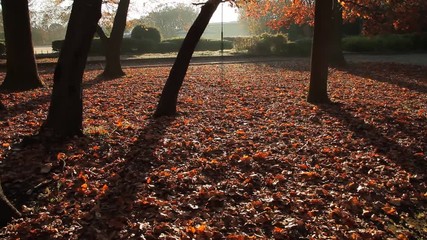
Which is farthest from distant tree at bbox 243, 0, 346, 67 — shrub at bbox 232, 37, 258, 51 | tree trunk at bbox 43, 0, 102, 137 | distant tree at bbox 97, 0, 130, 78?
shrub at bbox 232, 37, 258, 51

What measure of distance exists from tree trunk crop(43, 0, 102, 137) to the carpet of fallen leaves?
1.04 ft

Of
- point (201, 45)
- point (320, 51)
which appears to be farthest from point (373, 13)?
point (201, 45)

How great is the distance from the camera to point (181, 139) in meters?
5.72

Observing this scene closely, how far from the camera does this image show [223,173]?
446cm

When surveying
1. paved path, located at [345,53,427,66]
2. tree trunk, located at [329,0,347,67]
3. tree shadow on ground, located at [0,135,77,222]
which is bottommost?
tree shadow on ground, located at [0,135,77,222]

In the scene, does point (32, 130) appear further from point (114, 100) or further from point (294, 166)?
point (294, 166)

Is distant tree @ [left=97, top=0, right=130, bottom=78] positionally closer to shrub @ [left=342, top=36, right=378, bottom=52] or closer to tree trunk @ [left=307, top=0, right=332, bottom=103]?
tree trunk @ [left=307, top=0, right=332, bottom=103]

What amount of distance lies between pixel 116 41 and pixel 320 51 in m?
8.49

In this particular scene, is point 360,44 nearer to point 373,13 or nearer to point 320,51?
point 373,13

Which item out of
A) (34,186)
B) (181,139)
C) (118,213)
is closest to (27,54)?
(181,139)

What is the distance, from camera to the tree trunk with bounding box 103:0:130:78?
45.8 ft

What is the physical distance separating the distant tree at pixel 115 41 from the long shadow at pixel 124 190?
29.2ft

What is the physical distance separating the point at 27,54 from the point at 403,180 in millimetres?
9600

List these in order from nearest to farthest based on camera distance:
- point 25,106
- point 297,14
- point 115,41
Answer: point 25,106
point 115,41
point 297,14
